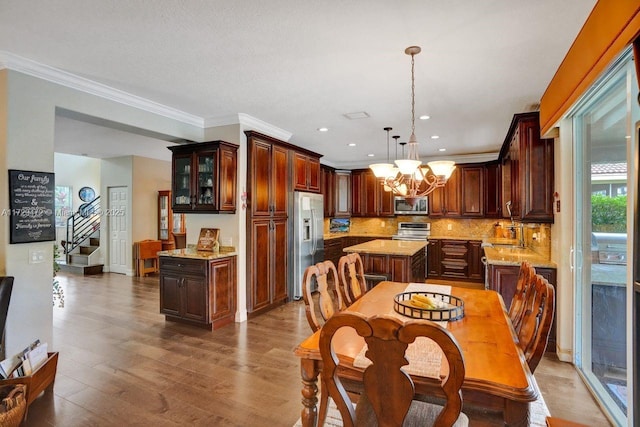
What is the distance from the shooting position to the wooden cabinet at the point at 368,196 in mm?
7559

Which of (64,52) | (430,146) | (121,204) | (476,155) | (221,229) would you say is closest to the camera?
(64,52)

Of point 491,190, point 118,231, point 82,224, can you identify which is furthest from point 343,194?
point 82,224

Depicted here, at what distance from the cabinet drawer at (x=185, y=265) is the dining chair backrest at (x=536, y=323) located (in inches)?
126

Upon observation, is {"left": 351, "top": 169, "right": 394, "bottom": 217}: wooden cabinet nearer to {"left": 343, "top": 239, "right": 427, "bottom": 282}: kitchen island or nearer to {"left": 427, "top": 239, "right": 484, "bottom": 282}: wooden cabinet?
{"left": 427, "top": 239, "right": 484, "bottom": 282}: wooden cabinet

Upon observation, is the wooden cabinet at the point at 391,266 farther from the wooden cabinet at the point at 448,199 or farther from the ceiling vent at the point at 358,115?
the wooden cabinet at the point at 448,199

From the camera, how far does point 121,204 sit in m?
A: 7.46

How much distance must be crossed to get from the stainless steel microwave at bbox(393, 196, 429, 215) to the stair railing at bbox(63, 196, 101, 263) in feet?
24.5

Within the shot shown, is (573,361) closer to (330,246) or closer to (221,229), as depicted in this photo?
(221,229)

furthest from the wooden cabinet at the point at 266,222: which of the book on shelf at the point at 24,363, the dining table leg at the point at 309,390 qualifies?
the dining table leg at the point at 309,390

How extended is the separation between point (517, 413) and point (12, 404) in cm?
268

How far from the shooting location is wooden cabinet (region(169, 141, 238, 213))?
4.00 m

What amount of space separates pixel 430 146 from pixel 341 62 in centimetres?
391

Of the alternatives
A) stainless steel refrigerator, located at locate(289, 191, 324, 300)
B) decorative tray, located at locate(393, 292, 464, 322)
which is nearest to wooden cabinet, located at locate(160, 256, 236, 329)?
stainless steel refrigerator, located at locate(289, 191, 324, 300)

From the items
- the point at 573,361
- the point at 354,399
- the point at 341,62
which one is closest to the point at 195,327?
the point at 354,399
